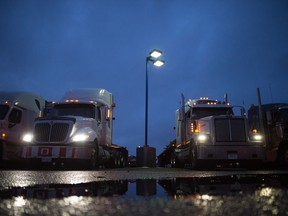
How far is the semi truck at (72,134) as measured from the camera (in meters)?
9.98

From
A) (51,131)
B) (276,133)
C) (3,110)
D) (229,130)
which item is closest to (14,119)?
(3,110)

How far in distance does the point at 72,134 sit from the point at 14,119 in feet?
10.8

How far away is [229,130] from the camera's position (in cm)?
1111

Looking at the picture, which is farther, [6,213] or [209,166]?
Result: [209,166]

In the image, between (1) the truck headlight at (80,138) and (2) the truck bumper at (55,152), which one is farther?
(1) the truck headlight at (80,138)

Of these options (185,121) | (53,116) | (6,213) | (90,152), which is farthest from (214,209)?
(185,121)

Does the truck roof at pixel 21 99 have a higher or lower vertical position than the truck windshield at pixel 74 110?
higher

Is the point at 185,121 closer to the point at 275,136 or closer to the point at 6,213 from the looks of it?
the point at 275,136

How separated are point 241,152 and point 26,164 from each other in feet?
26.1

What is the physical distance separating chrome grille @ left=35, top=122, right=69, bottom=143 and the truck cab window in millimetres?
1890

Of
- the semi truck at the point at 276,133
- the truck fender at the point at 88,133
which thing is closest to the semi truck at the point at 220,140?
the semi truck at the point at 276,133

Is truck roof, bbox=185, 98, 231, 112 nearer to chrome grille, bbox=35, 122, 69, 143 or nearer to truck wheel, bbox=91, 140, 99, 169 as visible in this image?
truck wheel, bbox=91, 140, 99, 169

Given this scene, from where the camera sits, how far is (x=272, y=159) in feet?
41.4

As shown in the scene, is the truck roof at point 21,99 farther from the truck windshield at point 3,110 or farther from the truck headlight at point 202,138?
the truck headlight at point 202,138
